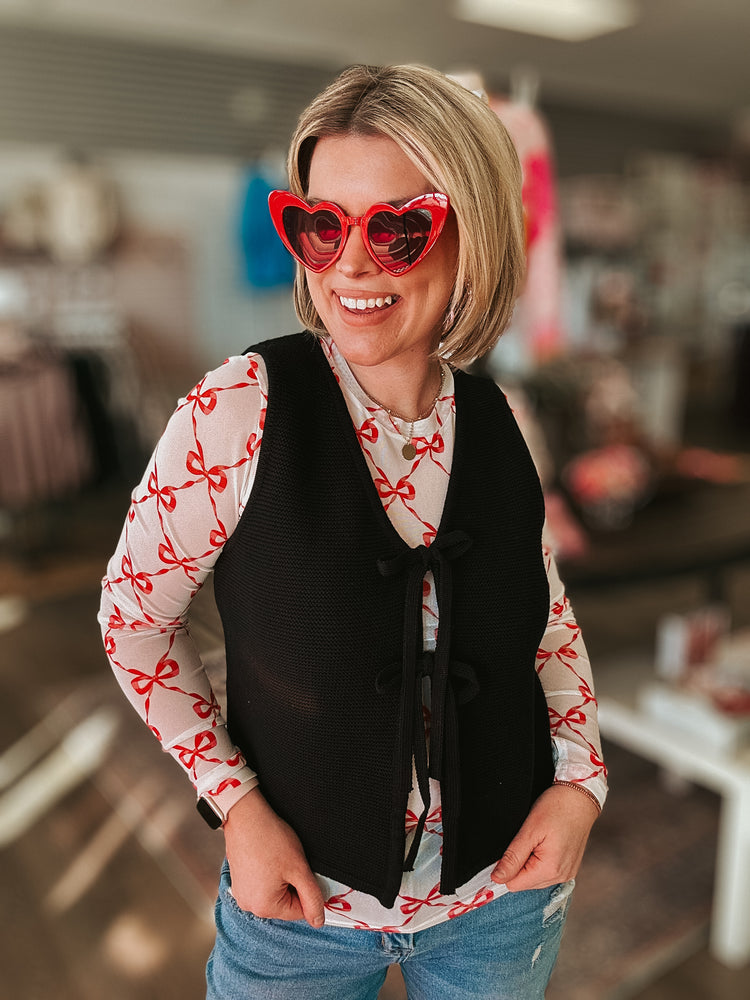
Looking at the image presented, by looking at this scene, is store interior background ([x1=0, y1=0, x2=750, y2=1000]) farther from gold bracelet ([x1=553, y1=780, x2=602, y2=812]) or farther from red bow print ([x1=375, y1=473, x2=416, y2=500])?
gold bracelet ([x1=553, y1=780, x2=602, y2=812])

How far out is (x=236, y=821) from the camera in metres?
0.77

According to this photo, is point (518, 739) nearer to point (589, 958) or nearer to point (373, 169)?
point (373, 169)

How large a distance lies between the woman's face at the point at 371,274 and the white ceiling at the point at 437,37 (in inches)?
208

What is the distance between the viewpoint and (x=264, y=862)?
76 centimetres

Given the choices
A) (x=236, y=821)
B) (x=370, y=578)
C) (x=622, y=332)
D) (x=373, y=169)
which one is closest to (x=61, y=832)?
(x=236, y=821)

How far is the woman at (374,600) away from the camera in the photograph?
0.67 metres

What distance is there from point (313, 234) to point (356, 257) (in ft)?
0.16

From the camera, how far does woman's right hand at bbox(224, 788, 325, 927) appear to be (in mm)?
762

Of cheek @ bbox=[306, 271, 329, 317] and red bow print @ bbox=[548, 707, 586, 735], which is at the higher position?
cheek @ bbox=[306, 271, 329, 317]

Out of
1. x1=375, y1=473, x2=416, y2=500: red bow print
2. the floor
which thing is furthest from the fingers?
the floor

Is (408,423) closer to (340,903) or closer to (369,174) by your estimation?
(369,174)

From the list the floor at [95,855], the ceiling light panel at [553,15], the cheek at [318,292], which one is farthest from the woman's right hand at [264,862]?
the ceiling light panel at [553,15]

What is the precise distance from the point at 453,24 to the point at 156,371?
3.35 metres

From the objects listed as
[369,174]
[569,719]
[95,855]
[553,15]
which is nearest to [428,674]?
[569,719]
